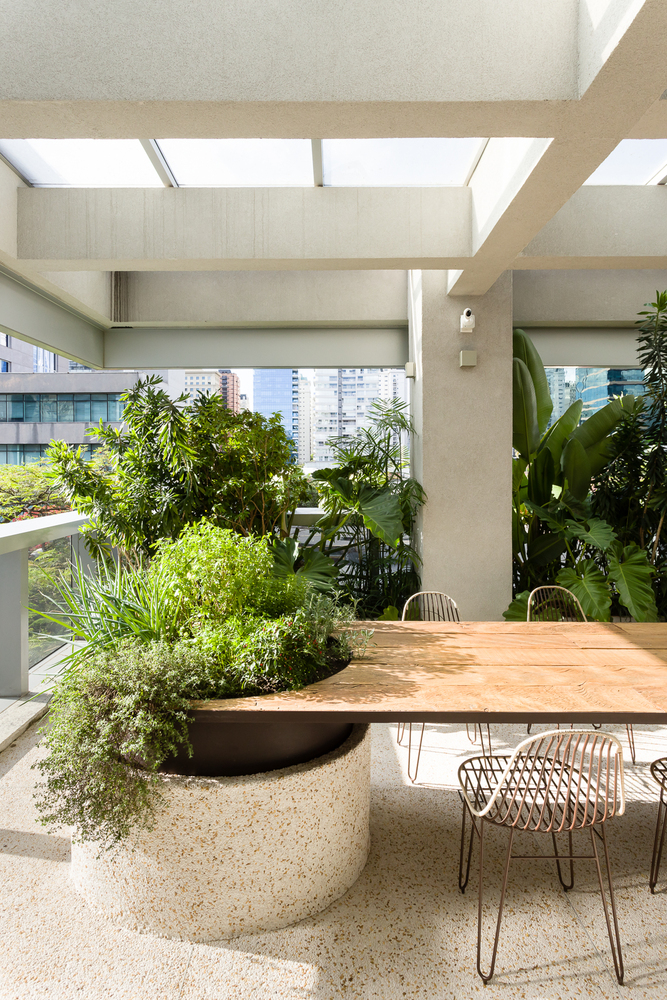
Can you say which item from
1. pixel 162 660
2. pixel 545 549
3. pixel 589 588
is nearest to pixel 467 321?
pixel 545 549

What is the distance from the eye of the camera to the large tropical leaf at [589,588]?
4.29m

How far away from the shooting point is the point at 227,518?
181 inches

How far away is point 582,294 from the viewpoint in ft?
19.5

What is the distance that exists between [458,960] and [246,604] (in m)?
1.48

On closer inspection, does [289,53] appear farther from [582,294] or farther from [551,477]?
[582,294]

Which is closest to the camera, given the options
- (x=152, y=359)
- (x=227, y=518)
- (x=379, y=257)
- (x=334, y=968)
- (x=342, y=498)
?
(x=334, y=968)

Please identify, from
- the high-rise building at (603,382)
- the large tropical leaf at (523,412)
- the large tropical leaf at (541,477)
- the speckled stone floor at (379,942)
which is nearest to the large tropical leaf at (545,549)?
the large tropical leaf at (541,477)

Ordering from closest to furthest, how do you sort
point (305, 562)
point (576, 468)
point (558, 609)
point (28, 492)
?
point (558, 609)
point (28, 492)
point (305, 562)
point (576, 468)

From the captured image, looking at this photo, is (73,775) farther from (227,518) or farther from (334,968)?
(227,518)

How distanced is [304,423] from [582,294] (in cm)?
292

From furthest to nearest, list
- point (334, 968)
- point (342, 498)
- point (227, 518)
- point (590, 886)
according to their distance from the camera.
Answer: point (342, 498), point (227, 518), point (590, 886), point (334, 968)

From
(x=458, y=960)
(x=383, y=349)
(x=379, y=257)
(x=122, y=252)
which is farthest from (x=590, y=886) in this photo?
(x=383, y=349)

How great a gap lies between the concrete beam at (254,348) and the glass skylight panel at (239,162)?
2256 millimetres

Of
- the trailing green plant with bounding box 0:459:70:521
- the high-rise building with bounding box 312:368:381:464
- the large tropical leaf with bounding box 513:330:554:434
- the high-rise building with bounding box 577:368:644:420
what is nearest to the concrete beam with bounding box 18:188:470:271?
the trailing green plant with bounding box 0:459:70:521
